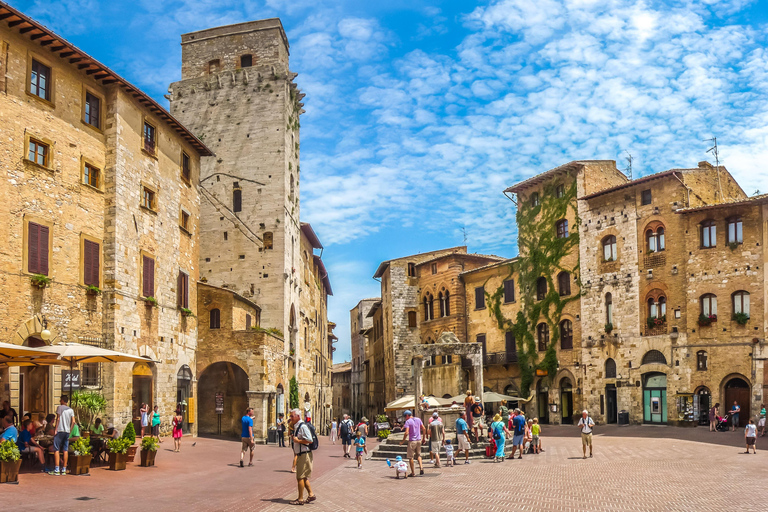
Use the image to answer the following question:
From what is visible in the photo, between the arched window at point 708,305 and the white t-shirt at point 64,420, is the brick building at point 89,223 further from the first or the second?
the arched window at point 708,305

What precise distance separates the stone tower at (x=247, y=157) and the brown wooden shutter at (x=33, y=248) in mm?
18796

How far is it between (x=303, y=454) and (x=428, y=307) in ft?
146

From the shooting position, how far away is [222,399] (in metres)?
36.1

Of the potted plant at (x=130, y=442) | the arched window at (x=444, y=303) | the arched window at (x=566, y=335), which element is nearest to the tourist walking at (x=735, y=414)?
the arched window at (x=566, y=335)

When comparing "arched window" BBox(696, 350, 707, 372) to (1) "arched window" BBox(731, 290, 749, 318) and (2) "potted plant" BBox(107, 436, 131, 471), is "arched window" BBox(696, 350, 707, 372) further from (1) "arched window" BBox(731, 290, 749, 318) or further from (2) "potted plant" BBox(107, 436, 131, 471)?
(2) "potted plant" BBox(107, 436, 131, 471)

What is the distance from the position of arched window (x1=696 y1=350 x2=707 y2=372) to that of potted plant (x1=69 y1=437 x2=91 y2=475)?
102 feet

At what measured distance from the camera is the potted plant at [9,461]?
589 inches

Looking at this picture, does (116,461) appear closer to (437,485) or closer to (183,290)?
(437,485)

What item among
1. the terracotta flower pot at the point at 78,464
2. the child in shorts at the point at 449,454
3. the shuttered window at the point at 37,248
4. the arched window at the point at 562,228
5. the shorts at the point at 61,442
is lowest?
the child in shorts at the point at 449,454

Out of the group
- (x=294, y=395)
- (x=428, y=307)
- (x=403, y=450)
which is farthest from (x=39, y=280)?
(x=428, y=307)

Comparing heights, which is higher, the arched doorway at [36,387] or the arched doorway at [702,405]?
the arched doorway at [36,387]

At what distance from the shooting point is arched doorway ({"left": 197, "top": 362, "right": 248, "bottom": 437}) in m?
36.1

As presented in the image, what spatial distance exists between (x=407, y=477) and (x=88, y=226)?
45.2 feet

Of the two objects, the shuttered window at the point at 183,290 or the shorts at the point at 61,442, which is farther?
the shuttered window at the point at 183,290
